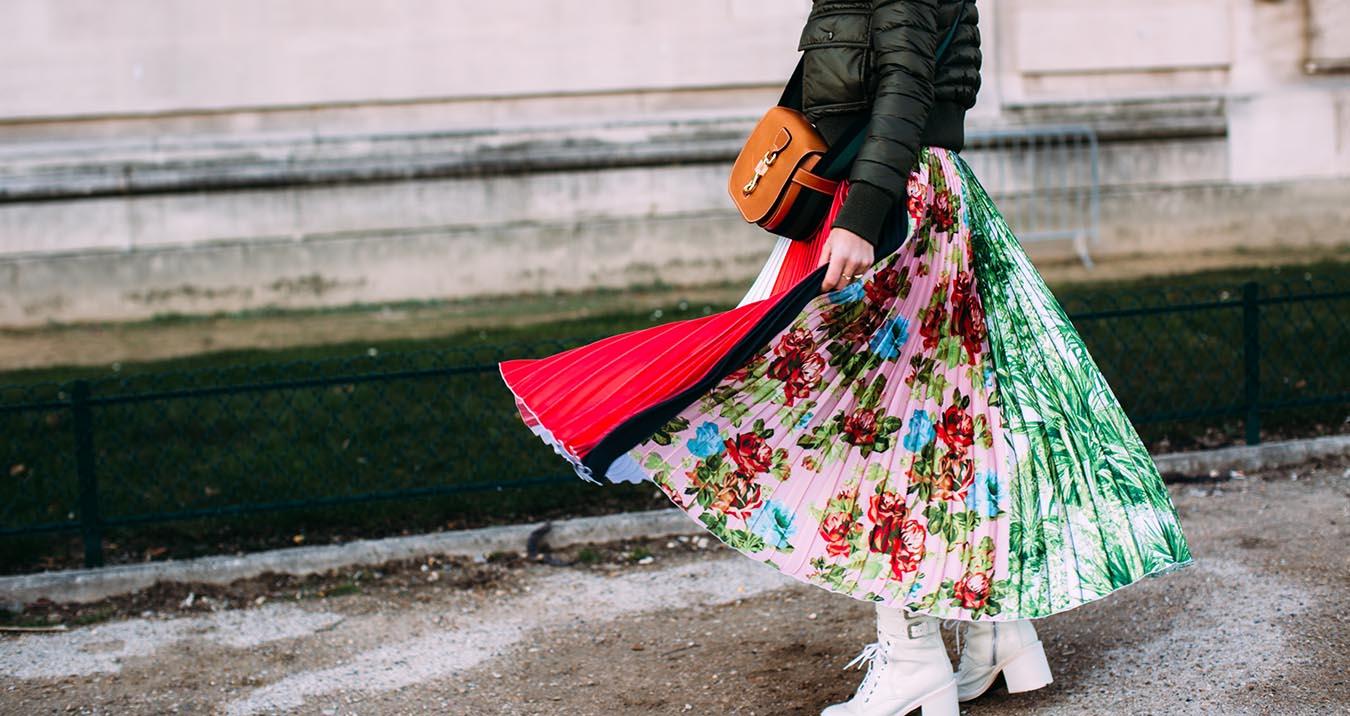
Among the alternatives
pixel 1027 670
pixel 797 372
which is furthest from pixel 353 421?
pixel 1027 670

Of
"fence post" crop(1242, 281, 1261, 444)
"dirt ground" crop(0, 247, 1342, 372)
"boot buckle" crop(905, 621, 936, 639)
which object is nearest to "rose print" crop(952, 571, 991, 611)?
"boot buckle" crop(905, 621, 936, 639)

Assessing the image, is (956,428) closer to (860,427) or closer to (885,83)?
(860,427)

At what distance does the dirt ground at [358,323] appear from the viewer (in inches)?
345

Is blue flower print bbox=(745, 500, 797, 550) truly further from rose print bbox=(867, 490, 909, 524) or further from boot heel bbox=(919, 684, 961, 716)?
boot heel bbox=(919, 684, 961, 716)

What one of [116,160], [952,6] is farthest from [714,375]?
[116,160]

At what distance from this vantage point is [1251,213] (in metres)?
11.0

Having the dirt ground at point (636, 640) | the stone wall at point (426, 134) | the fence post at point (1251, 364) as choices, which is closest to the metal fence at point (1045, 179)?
the stone wall at point (426, 134)

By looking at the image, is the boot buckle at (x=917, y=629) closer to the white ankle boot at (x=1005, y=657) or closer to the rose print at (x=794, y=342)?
the white ankle boot at (x=1005, y=657)

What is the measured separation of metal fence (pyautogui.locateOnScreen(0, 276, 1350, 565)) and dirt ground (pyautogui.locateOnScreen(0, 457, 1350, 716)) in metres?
0.65

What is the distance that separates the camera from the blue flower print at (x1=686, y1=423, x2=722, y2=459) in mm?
3355

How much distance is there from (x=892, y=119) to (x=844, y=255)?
0.32 metres

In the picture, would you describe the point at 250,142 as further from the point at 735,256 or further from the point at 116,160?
the point at 735,256

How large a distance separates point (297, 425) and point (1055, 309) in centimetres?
424

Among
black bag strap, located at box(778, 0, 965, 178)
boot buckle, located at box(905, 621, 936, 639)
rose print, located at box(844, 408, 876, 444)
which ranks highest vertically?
black bag strap, located at box(778, 0, 965, 178)
